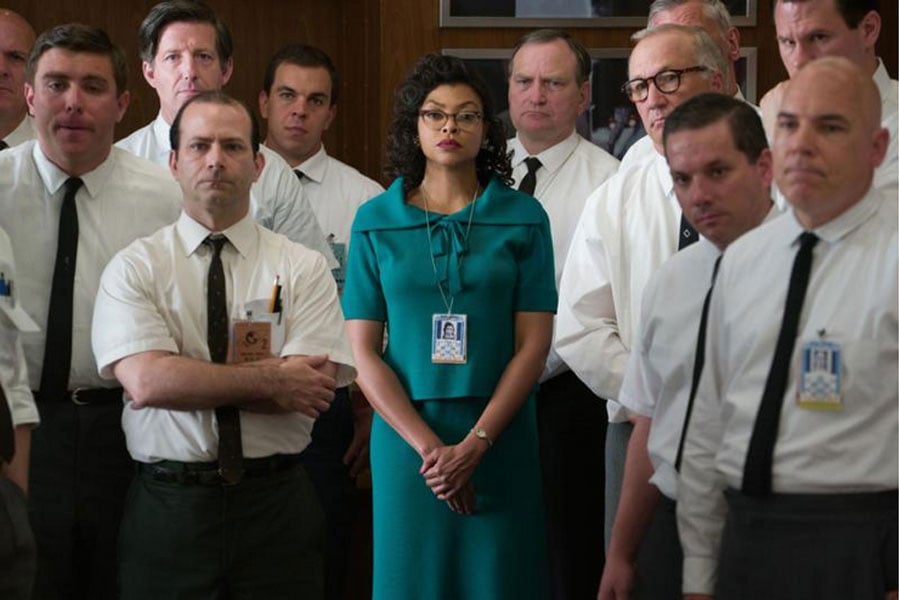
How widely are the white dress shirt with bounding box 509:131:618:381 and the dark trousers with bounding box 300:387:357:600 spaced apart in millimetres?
862

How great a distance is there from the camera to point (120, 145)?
460 cm

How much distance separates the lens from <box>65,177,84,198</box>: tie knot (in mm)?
3758

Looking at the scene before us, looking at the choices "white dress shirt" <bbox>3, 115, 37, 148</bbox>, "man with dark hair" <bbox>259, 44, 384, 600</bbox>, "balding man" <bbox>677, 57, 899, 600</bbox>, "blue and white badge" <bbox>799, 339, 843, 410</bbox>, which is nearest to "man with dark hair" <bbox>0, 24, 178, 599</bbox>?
"white dress shirt" <bbox>3, 115, 37, 148</bbox>

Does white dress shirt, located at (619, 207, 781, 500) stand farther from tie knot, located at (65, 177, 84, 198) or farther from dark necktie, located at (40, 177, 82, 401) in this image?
tie knot, located at (65, 177, 84, 198)

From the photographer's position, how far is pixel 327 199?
16.4 feet

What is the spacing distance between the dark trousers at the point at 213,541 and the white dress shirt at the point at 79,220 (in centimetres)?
43

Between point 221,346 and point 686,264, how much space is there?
1145 millimetres

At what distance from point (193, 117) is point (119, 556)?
1078mm

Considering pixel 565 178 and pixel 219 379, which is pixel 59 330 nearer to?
pixel 219 379

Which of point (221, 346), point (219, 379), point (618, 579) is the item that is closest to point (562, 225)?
point (221, 346)

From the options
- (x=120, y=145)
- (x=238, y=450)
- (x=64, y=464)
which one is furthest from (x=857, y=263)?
(x=120, y=145)

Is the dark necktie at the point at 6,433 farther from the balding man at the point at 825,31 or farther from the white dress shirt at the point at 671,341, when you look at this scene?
the balding man at the point at 825,31

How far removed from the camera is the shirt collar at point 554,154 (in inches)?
185

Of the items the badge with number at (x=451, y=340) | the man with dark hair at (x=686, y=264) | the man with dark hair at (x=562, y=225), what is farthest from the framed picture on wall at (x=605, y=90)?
the man with dark hair at (x=686, y=264)
